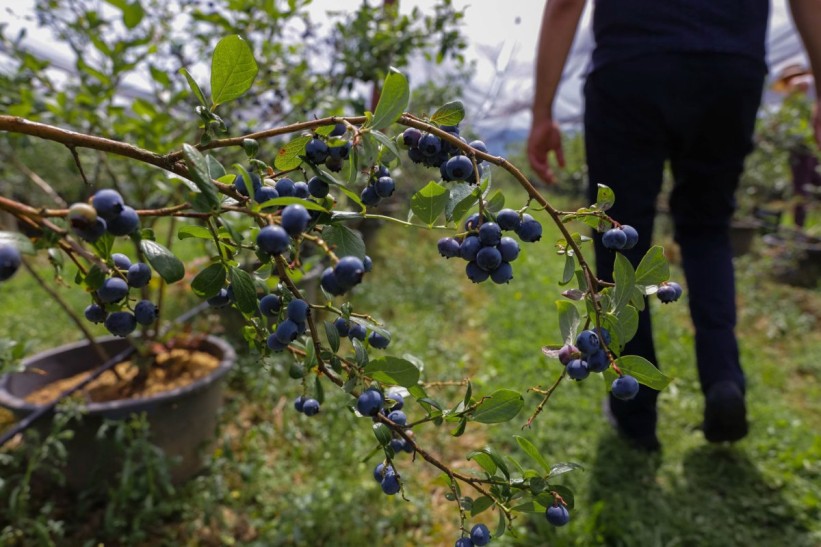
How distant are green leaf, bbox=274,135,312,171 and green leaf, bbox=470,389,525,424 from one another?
0.33 metres

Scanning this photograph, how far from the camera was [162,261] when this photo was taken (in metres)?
0.49

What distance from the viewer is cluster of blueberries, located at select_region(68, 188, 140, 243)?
1.30 ft

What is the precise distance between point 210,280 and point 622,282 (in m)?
0.41

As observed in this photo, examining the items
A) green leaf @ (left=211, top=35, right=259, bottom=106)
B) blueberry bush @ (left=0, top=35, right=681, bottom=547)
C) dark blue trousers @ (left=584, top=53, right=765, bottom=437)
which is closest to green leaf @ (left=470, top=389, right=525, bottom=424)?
blueberry bush @ (left=0, top=35, right=681, bottom=547)

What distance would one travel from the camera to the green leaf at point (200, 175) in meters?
0.43

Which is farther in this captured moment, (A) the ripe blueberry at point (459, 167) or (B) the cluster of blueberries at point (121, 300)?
(A) the ripe blueberry at point (459, 167)

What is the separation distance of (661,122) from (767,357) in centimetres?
174

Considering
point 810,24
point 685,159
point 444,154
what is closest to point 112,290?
point 444,154

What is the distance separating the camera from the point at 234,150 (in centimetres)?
204

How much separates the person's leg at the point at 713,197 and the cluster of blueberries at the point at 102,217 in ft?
4.99

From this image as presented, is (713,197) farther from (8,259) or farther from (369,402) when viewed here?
(8,259)

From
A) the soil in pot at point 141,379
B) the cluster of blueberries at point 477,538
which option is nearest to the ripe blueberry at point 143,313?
the cluster of blueberries at point 477,538

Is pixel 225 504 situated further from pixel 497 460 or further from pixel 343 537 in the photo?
pixel 497 460

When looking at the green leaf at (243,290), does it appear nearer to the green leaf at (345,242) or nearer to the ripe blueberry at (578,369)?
the green leaf at (345,242)
